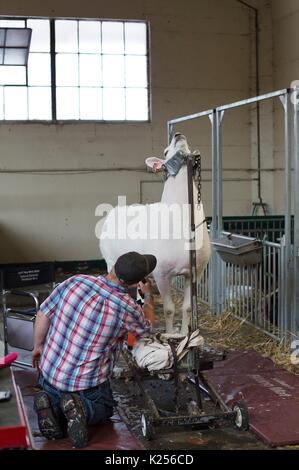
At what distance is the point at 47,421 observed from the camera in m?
3.39

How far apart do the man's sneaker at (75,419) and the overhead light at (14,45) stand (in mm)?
7211

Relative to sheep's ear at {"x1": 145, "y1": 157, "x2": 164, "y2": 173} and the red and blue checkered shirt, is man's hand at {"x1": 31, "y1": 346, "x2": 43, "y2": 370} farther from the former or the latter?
sheep's ear at {"x1": 145, "y1": 157, "x2": 164, "y2": 173}

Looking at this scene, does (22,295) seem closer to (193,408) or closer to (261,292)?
(261,292)

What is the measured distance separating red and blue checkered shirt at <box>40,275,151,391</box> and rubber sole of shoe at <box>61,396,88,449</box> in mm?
107

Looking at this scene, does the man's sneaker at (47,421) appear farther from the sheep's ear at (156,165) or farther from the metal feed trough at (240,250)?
the metal feed trough at (240,250)

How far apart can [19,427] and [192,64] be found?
29.5ft

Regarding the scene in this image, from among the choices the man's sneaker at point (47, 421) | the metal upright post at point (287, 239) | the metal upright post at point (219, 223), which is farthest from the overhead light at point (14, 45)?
the man's sneaker at point (47, 421)

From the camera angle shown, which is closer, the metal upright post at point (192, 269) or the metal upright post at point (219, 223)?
the metal upright post at point (192, 269)

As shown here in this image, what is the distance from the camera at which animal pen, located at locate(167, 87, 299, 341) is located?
501 cm

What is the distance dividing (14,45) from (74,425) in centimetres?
743

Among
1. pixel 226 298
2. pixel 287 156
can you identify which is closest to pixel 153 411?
pixel 287 156

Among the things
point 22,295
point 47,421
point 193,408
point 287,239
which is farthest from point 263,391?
point 22,295

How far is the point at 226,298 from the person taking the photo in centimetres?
643

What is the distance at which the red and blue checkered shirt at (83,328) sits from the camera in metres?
3.41
